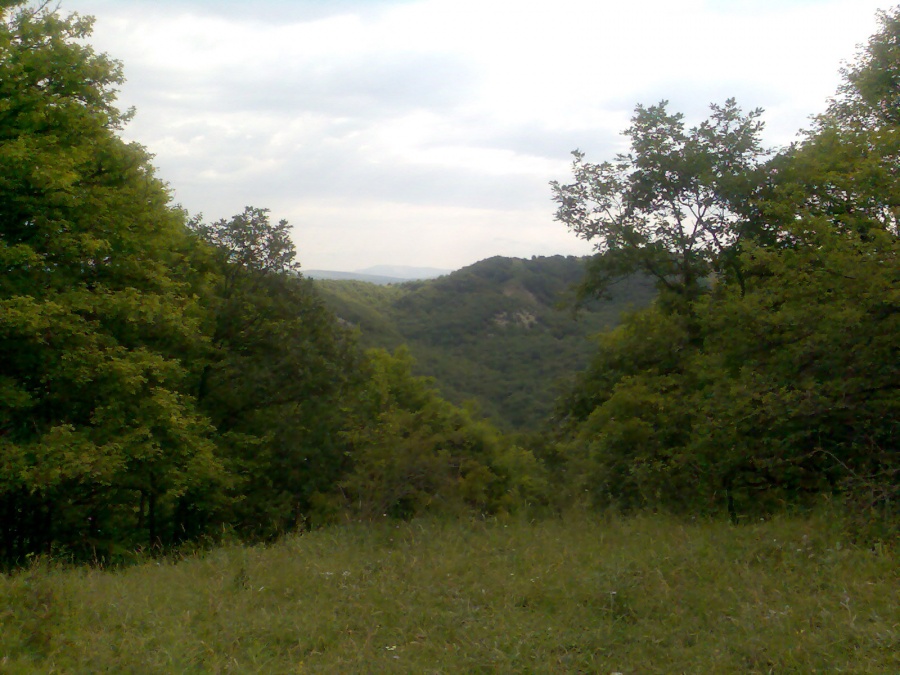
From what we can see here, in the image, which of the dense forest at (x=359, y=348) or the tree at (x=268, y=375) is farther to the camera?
the tree at (x=268, y=375)

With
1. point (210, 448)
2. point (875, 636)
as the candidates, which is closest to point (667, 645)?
point (875, 636)

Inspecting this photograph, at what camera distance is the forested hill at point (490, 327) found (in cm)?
8025

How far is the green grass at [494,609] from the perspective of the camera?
4.66m

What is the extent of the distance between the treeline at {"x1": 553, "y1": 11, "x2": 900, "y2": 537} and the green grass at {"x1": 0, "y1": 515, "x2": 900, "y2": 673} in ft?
4.41

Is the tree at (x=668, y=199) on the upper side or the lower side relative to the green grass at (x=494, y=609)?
upper

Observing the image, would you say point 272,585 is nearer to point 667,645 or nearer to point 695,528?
point 667,645

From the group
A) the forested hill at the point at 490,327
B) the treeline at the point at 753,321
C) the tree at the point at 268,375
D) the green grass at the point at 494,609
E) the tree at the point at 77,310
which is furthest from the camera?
the forested hill at the point at 490,327

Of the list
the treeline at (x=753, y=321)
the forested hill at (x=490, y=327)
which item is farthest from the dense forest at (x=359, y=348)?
the forested hill at (x=490, y=327)

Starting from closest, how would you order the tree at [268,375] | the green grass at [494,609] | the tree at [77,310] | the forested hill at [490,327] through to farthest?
1. the green grass at [494,609]
2. the tree at [77,310]
3. the tree at [268,375]
4. the forested hill at [490,327]

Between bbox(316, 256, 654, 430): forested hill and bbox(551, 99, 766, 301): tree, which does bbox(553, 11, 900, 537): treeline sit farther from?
bbox(316, 256, 654, 430): forested hill

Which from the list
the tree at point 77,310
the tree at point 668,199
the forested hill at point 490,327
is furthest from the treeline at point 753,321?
the forested hill at point 490,327

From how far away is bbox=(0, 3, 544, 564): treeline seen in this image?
415 inches

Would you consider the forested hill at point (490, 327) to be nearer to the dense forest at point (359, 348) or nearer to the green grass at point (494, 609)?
the dense forest at point (359, 348)

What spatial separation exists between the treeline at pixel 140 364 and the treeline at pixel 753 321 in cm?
360
